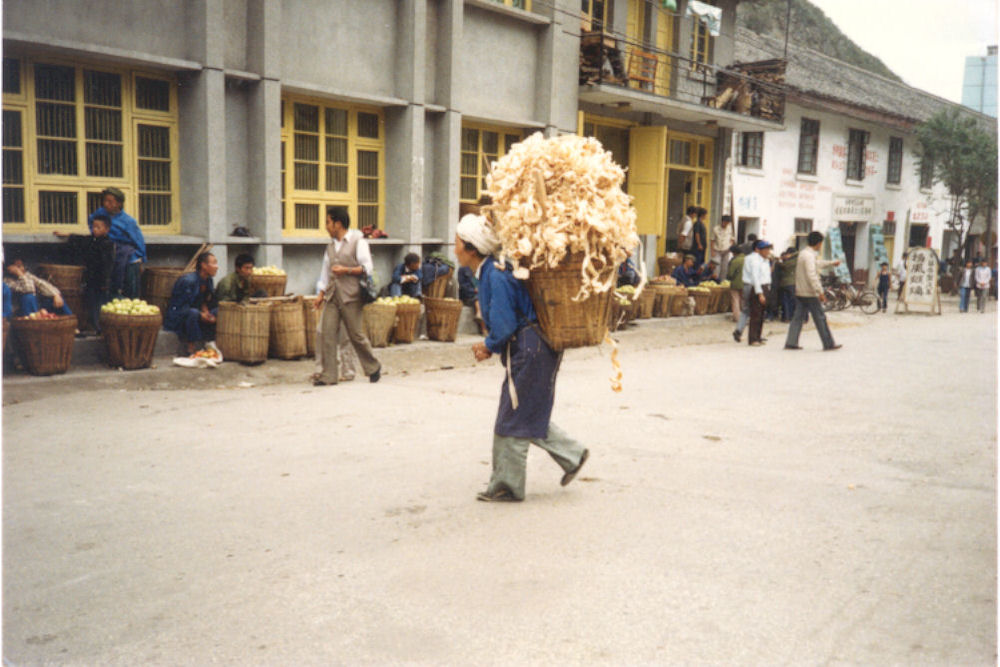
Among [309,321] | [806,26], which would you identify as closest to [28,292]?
[309,321]

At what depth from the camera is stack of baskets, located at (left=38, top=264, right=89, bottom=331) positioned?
9.21 meters

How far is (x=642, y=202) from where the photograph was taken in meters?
18.3

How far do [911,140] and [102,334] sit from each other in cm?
2718

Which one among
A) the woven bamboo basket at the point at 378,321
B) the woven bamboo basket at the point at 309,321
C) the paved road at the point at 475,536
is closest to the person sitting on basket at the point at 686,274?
the woven bamboo basket at the point at 378,321

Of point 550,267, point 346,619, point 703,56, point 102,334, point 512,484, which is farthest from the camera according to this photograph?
point 703,56

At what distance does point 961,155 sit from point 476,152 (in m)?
19.8

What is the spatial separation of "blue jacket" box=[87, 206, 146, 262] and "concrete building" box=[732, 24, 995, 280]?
49.9ft

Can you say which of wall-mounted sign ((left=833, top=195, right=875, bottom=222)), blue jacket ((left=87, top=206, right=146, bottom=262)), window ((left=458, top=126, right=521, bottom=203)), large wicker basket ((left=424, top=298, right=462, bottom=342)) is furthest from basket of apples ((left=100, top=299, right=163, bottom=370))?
wall-mounted sign ((left=833, top=195, right=875, bottom=222))

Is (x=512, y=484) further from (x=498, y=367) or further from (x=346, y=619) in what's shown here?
(x=498, y=367)

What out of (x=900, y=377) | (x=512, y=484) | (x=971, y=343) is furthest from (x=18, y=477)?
(x=971, y=343)

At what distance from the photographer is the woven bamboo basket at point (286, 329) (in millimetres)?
10242

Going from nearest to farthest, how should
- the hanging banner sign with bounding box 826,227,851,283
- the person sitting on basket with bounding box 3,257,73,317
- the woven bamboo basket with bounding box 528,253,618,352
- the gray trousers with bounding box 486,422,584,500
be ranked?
the woven bamboo basket with bounding box 528,253,618,352, the gray trousers with bounding box 486,422,584,500, the person sitting on basket with bounding box 3,257,73,317, the hanging banner sign with bounding box 826,227,851,283

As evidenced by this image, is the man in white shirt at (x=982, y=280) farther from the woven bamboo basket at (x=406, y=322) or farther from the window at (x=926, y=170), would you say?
the woven bamboo basket at (x=406, y=322)

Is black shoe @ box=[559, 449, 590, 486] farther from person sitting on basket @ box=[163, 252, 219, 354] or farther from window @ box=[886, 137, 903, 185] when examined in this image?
window @ box=[886, 137, 903, 185]
